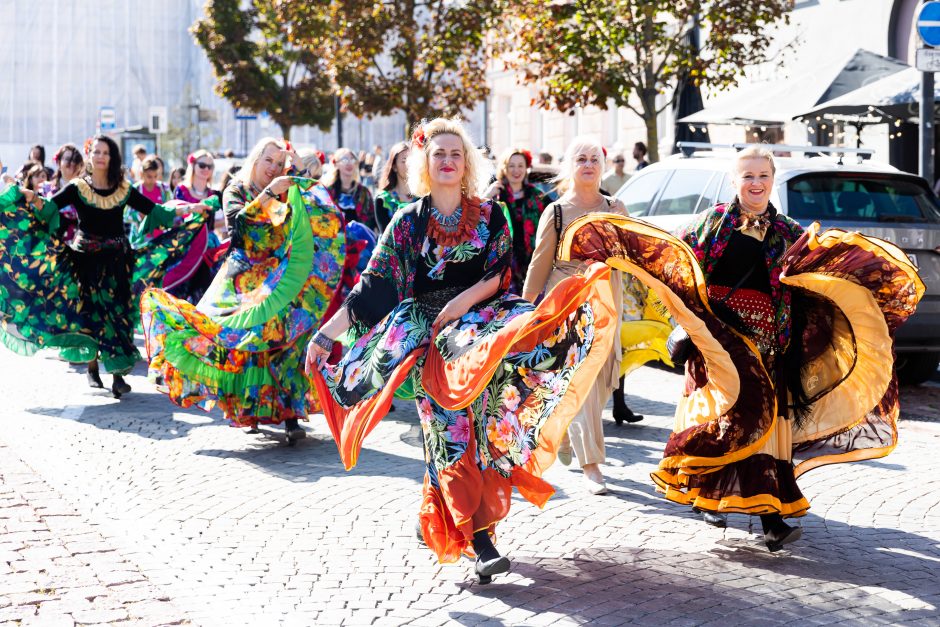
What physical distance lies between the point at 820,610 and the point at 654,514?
5.38 feet

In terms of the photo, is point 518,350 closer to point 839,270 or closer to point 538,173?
point 839,270

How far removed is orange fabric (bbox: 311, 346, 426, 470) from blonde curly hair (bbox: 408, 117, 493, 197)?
2.44 ft

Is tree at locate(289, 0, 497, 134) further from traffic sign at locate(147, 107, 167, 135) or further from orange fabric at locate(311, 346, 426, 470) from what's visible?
orange fabric at locate(311, 346, 426, 470)

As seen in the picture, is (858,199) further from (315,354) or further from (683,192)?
(315,354)

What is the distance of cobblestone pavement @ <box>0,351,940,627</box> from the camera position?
492cm

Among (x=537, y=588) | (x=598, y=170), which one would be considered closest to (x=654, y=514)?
(x=537, y=588)

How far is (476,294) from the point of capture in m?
5.29

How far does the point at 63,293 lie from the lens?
10.4 meters

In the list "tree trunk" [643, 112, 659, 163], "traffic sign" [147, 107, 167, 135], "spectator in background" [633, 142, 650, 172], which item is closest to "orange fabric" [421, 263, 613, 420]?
"tree trunk" [643, 112, 659, 163]

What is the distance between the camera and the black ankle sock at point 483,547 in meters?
5.11

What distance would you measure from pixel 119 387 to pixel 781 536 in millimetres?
6366

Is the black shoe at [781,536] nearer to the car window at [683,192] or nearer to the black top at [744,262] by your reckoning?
the black top at [744,262]

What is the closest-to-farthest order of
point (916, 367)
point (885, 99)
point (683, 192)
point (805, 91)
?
point (916, 367), point (683, 192), point (885, 99), point (805, 91)

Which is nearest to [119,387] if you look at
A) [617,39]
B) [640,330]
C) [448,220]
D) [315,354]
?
[640,330]
